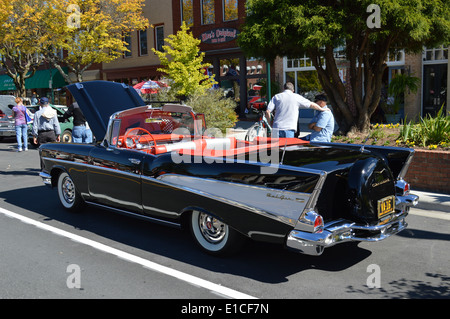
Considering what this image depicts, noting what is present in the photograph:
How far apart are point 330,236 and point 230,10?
68.1 ft

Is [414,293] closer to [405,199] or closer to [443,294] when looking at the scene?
[443,294]

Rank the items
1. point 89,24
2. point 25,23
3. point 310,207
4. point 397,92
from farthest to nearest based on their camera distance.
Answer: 1. point 25,23
2. point 89,24
3. point 397,92
4. point 310,207

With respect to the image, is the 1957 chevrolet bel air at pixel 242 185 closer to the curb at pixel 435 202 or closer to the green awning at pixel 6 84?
the curb at pixel 435 202

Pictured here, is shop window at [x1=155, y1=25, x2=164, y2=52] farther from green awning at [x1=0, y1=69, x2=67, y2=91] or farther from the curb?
the curb

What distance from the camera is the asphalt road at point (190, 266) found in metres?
4.18

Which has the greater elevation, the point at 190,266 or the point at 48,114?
the point at 48,114

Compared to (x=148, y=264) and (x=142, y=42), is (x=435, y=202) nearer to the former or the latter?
(x=148, y=264)

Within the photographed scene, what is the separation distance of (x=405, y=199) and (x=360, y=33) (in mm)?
7387

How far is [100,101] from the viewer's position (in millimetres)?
6996

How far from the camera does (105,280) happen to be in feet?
14.8

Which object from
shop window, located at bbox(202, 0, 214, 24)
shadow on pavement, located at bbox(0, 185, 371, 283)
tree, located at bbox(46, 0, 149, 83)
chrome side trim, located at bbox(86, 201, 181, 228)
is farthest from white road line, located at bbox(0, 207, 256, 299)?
shop window, located at bbox(202, 0, 214, 24)

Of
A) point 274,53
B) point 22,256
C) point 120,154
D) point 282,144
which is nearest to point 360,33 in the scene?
point 274,53

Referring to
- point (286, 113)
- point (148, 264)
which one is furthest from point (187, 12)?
point (148, 264)

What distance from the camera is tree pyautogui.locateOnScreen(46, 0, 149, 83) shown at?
23.0 metres
